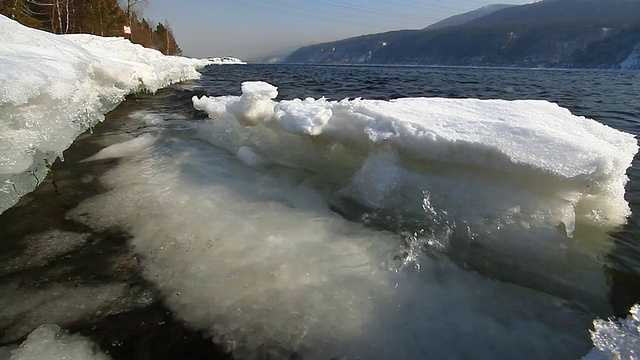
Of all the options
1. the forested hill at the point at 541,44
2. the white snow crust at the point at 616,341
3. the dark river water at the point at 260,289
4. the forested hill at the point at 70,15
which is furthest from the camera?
the forested hill at the point at 541,44

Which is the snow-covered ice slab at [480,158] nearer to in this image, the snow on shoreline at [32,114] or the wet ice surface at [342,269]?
the wet ice surface at [342,269]

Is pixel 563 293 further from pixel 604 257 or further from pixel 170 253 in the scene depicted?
pixel 170 253

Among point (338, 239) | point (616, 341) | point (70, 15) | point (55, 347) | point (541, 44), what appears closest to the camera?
point (616, 341)

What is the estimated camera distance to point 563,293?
1.95 metres

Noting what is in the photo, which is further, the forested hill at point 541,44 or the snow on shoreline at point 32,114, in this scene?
the forested hill at point 541,44

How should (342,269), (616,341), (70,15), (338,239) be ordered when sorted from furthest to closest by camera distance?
1. (70,15)
2. (338,239)
3. (342,269)
4. (616,341)

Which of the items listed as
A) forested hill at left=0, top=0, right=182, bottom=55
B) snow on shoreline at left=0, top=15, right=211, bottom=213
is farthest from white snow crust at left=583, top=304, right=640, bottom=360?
forested hill at left=0, top=0, right=182, bottom=55

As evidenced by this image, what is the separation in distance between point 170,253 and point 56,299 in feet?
2.04

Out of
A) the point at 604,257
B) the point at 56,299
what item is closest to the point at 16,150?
the point at 56,299

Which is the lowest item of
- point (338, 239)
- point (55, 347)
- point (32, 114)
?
point (55, 347)

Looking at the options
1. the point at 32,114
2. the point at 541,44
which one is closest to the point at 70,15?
the point at 32,114

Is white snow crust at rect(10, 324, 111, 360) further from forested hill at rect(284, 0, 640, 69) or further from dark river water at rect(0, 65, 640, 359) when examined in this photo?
forested hill at rect(284, 0, 640, 69)

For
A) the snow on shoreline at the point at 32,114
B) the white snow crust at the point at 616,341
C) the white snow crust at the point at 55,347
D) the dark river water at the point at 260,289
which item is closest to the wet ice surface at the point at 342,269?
the dark river water at the point at 260,289

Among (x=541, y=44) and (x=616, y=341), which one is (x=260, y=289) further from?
(x=541, y=44)
